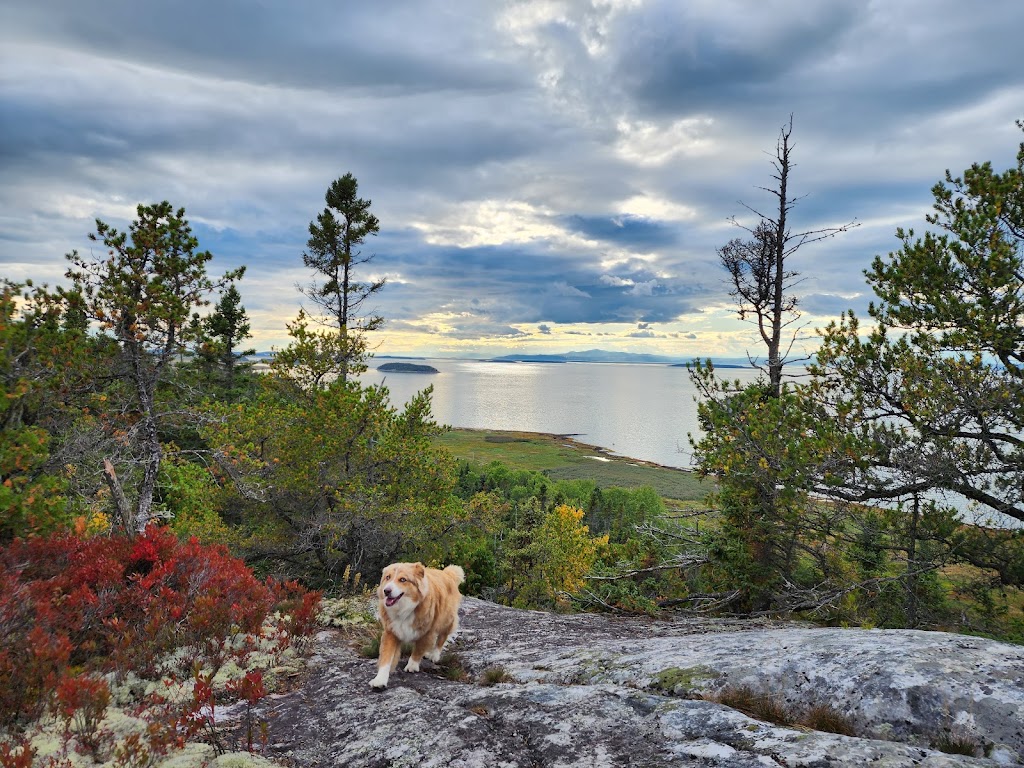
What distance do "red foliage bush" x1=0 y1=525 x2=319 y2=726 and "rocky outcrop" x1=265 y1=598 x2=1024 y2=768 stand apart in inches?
56.8

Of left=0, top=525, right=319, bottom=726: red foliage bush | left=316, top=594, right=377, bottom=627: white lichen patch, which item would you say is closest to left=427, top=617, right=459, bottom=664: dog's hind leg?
left=0, top=525, right=319, bottom=726: red foliage bush

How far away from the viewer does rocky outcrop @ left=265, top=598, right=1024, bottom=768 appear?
3.62 m

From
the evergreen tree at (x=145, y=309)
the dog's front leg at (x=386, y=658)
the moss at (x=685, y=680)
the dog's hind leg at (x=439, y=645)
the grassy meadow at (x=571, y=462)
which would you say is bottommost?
the grassy meadow at (x=571, y=462)

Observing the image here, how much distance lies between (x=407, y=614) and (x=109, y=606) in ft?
12.0

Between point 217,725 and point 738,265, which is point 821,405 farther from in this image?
point 217,725

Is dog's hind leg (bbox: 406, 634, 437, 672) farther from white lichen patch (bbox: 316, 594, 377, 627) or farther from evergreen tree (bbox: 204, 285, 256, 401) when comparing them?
evergreen tree (bbox: 204, 285, 256, 401)

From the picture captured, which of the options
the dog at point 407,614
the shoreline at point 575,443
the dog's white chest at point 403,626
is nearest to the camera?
the dog at point 407,614

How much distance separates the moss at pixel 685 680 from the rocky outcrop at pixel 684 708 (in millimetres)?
19

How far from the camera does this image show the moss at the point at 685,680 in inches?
189

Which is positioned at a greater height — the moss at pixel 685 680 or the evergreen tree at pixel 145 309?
the evergreen tree at pixel 145 309

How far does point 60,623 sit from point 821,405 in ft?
42.7

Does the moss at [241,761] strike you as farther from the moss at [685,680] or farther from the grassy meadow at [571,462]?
the grassy meadow at [571,462]

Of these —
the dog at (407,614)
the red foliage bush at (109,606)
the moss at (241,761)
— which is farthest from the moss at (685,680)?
the red foliage bush at (109,606)

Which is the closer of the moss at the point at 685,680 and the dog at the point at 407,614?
the moss at the point at 685,680
